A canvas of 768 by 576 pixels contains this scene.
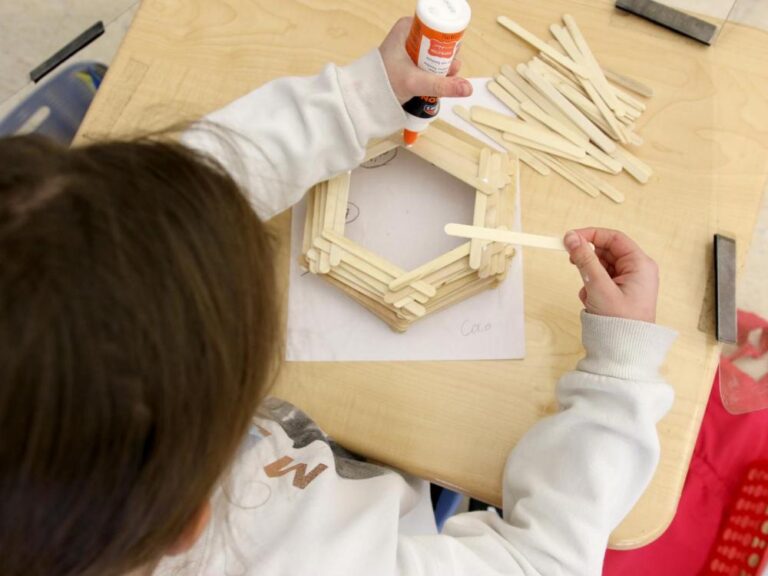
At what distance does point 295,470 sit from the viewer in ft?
2.01

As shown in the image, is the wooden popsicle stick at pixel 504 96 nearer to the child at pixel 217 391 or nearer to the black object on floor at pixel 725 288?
the child at pixel 217 391

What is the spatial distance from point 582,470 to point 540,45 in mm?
489

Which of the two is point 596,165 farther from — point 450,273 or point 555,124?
point 450,273

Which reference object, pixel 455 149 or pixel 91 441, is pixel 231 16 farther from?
pixel 91 441

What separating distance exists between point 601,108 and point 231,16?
453mm

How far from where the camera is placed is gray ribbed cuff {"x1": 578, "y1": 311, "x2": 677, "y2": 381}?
63cm

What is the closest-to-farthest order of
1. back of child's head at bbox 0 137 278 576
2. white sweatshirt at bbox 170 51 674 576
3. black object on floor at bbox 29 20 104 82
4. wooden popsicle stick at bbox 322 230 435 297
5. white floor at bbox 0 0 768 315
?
back of child's head at bbox 0 137 278 576, white sweatshirt at bbox 170 51 674 576, wooden popsicle stick at bbox 322 230 435 297, black object on floor at bbox 29 20 104 82, white floor at bbox 0 0 768 315

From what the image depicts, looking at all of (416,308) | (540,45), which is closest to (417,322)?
(416,308)

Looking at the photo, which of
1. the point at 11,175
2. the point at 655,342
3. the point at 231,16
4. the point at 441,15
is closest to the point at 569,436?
the point at 655,342

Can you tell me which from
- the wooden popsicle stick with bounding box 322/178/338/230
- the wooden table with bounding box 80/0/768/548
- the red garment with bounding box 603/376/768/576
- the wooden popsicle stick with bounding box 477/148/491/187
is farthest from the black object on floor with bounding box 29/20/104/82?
the red garment with bounding box 603/376/768/576

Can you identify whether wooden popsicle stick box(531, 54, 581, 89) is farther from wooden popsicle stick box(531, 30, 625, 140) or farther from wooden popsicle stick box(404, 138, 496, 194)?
wooden popsicle stick box(404, 138, 496, 194)

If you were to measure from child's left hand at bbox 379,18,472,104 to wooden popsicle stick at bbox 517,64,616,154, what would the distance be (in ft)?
0.44

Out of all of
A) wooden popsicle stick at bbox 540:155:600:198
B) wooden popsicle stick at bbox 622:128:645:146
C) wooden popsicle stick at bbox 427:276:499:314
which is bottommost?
wooden popsicle stick at bbox 427:276:499:314

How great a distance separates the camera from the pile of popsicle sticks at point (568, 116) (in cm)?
74
